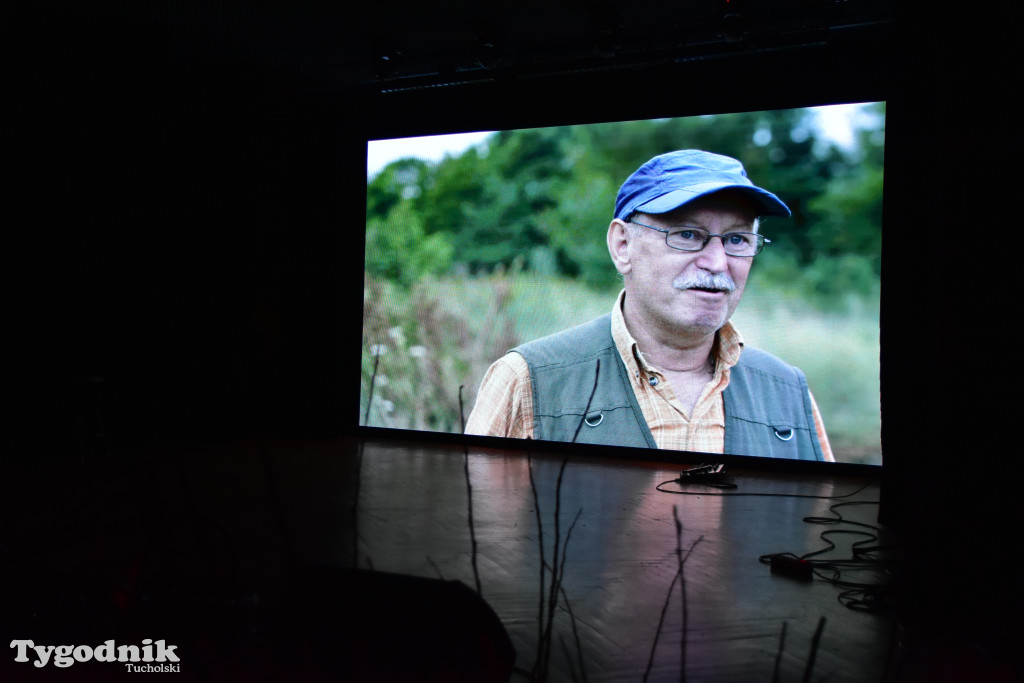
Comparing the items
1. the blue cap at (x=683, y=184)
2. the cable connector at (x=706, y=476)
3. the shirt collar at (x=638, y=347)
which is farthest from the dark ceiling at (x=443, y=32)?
the cable connector at (x=706, y=476)

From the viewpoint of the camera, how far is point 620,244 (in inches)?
232

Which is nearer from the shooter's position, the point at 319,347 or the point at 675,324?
the point at 675,324

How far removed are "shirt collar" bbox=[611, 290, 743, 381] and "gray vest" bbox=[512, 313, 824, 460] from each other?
0.16ft

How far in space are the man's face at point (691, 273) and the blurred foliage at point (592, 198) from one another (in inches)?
9.0

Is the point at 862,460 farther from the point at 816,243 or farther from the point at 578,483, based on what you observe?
the point at 578,483

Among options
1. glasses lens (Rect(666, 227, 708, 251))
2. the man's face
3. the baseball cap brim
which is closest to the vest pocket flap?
the man's face

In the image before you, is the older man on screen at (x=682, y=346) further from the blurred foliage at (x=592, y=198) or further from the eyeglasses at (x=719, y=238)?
the blurred foliage at (x=592, y=198)

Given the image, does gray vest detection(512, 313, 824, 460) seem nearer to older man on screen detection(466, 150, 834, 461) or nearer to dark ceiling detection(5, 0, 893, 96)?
older man on screen detection(466, 150, 834, 461)

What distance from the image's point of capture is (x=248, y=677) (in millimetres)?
805

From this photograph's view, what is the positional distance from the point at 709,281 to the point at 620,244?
70 centimetres

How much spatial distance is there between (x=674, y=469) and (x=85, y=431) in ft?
13.5

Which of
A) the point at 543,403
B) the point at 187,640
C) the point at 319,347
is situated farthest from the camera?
the point at 319,347

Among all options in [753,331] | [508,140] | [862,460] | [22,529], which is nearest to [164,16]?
[508,140]

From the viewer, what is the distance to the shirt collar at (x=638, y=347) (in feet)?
18.5
